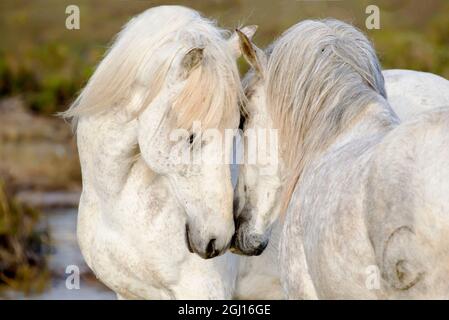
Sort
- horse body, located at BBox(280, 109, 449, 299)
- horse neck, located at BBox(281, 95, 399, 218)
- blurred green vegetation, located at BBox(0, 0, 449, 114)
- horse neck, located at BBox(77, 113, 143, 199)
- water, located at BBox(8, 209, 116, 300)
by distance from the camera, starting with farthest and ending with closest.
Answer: blurred green vegetation, located at BBox(0, 0, 449, 114) → water, located at BBox(8, 209, 116, 300) → horse neck, located at BBox(77, 113, 143, 199) → horse neck, located at BBox(281, 95, 399, 218) → horse body, located at BBox(280, 109, 449, 299)

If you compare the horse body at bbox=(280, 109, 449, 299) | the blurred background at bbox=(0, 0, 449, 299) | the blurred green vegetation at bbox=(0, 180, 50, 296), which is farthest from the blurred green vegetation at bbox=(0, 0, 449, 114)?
the horse body at bbox=(280, 109, 449, 299)

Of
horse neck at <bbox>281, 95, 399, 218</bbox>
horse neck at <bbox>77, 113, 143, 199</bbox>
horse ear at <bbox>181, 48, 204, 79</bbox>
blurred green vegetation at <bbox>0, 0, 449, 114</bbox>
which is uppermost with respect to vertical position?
horse ear at <bbox>181, 48, 204, 79</bbox>

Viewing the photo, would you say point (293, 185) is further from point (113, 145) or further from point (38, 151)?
point (38, 151)

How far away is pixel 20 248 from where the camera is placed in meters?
8.32

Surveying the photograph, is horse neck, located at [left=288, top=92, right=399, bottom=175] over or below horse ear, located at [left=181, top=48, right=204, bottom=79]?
below

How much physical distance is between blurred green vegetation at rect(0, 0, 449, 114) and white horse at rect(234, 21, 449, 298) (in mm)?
8647

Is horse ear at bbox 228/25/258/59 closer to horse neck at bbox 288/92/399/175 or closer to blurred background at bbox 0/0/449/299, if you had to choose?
blurred background at bbox 0/0/449/299

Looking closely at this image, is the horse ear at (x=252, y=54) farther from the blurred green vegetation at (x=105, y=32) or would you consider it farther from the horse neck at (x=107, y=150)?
the blurred green vegetation at (x=105, y=32)

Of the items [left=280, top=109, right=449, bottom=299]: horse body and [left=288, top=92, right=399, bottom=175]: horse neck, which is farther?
[left=288, top=92, right=399, bottom=175]: horse neck

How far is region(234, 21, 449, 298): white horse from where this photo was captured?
9.64 feet

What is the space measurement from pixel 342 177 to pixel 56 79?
10818 millimetres

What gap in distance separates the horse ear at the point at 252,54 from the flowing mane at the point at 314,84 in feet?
0.16

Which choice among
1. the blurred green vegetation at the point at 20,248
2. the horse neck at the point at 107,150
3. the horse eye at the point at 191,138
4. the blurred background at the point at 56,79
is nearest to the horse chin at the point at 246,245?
the horse eye at the point at 191,138

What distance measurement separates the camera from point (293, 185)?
12.7 feet
